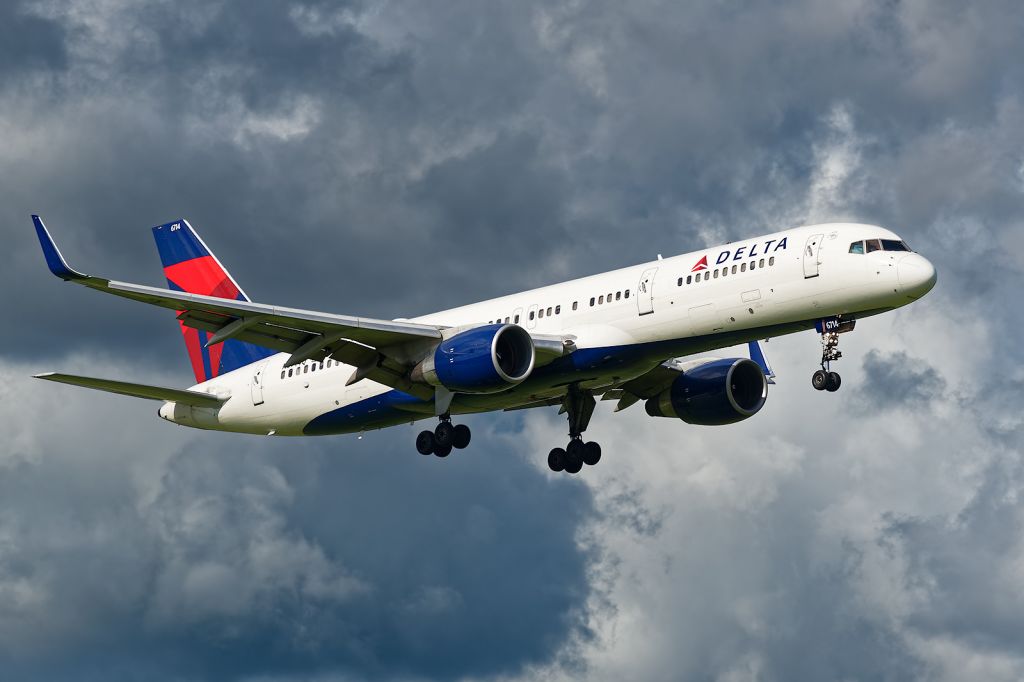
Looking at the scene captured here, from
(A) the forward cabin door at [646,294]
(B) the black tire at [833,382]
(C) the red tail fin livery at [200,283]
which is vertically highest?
(C) the red tail fin livery at [200,283]

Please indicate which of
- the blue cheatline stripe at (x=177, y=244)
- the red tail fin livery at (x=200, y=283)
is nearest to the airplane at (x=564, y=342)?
the red tail fin livery at (x=200, y=283)

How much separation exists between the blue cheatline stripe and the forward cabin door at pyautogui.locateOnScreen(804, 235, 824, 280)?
2837cm

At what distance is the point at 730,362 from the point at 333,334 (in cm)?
1573

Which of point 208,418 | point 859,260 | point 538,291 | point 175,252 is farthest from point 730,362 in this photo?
point 175,252

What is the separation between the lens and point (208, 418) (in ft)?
192

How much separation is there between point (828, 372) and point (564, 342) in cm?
821

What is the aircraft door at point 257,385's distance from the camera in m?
57.0

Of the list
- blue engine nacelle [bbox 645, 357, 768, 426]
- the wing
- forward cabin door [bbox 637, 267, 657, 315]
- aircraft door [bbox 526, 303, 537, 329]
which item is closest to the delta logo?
forward cabin door [bbox 637, 267, 657, 315]

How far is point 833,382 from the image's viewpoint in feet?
147

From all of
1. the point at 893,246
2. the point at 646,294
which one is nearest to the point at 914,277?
the point at 893,246

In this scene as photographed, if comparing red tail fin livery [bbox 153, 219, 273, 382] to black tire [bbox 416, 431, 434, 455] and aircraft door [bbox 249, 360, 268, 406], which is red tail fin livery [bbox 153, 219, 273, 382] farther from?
black tire [bbox 416, 431, 434, 455]

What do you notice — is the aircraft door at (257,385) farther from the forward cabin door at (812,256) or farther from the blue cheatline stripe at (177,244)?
the forward cabin door at (812,256)

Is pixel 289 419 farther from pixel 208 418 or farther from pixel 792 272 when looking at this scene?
pixel 792 272

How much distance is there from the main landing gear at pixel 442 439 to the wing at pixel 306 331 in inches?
56.6
